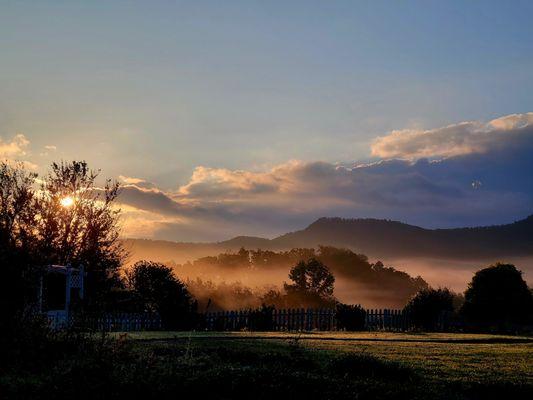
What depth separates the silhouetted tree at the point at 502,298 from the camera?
43.4 metres

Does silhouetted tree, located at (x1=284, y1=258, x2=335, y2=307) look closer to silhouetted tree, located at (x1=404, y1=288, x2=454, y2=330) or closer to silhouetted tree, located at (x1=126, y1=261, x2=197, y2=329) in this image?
silhouetted tree, located at (x1=404, y1=288, x2=454, y2=330)

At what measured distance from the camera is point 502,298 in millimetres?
43500

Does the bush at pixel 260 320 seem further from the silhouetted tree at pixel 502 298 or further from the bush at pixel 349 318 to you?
the silhouetted tree at pixel 502 298

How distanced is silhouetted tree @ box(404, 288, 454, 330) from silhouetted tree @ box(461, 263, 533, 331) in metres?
4.00

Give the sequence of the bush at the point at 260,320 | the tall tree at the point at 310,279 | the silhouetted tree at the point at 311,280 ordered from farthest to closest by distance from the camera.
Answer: the tall tree at the point at 310,279, the silhouetted tree at the point at 311,280, the bush at the point at 260,320

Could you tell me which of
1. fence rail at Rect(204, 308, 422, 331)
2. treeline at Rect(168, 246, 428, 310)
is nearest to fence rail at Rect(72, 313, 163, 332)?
fence rail at Rect(204, 308, 422, 331)

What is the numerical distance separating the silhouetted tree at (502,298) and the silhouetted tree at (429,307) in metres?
4.00

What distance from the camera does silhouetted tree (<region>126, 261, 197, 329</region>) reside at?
40.3m

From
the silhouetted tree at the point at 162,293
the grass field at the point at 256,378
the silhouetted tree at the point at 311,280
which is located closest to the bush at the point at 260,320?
the silhouetted tree at the point at 162,293

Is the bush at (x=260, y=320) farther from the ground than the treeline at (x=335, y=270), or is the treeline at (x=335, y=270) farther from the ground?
the treeline at (x=335, y=270)

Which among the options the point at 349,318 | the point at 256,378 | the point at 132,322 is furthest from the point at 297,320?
the point at 256,378

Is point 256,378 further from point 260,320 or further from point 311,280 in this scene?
point 311,280

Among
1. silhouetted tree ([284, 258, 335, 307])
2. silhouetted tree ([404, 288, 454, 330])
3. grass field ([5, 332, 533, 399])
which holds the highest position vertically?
silhouetted tree ([284, 258, 335, 307])

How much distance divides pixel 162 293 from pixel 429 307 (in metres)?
18.8
